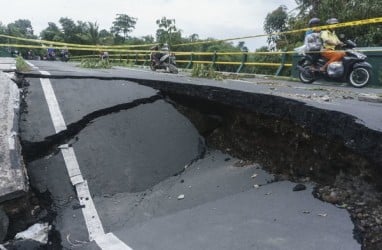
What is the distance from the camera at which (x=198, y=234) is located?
10.9ft

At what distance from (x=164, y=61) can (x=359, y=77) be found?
23.8 feet

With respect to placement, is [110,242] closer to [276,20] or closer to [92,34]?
[276,20]

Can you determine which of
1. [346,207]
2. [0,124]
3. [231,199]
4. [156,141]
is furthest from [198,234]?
[0,124]

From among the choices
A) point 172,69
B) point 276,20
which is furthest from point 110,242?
point 276,20

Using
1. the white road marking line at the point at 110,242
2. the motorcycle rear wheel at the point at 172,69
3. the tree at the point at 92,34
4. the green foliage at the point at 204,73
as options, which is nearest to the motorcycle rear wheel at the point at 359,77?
the green foliage at the point at 204,73

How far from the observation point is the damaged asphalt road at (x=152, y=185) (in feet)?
10.7

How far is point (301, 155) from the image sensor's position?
4.25 meters

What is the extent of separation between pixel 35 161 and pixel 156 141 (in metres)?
1.53

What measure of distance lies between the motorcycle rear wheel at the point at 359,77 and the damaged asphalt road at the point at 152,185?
14.6 feet

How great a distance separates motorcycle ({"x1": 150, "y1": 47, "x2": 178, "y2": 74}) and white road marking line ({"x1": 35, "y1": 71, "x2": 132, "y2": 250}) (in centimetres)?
765

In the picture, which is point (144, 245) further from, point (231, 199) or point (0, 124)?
point (0, 124)

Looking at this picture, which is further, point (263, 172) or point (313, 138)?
point (263, 172)

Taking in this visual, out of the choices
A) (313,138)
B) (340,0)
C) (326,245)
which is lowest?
(326,245)

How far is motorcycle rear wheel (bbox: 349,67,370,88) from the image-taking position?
27.6ft
